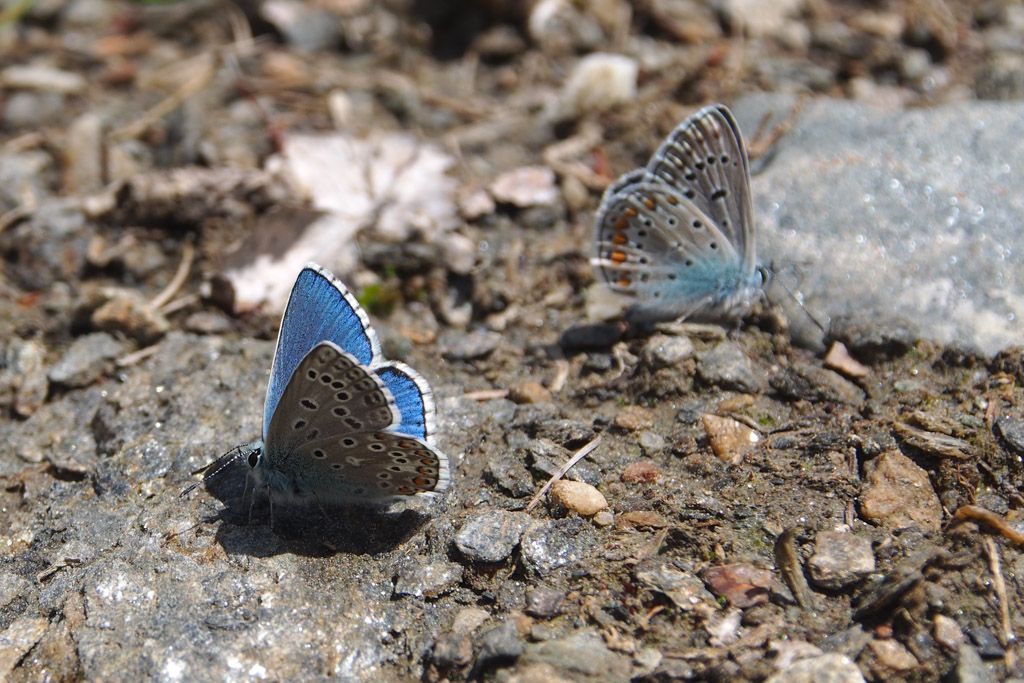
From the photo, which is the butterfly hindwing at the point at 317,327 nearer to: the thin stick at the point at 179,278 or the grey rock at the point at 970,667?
the thin stick at the point at 179,278

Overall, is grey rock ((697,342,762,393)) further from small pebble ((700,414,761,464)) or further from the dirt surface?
small pebble ((700,414,761,464))

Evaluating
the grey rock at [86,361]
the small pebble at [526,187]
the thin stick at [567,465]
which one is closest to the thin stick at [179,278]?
the grey rock at [86,361]

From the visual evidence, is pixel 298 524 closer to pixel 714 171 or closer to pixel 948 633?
pixel 948 633

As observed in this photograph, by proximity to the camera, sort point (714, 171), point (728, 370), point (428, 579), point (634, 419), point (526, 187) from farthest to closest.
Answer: point (526, 187), point (714, 171), point (728, 370), point (634, 419), point (428, 579)

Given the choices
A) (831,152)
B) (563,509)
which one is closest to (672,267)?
(831,152)

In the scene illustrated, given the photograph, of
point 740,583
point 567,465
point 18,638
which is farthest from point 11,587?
point 740,583

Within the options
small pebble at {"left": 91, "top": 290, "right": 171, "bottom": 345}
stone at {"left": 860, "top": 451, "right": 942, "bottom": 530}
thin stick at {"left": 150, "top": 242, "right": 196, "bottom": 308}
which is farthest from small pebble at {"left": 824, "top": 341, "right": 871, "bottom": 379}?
thin stick at {"left": 150, "top": 242, "right": 196, "bottom": 308}
